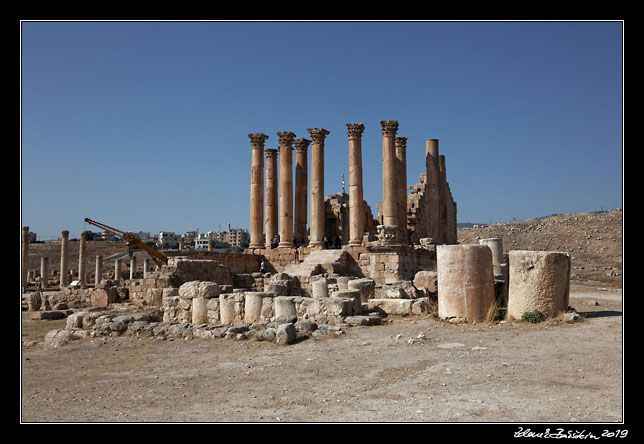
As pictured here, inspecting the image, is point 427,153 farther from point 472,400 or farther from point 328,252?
point 472,400

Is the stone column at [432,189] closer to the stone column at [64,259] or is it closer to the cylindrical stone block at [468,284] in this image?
the cylindrical stone block at [468,284]

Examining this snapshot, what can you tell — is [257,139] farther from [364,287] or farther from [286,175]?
[364,287]

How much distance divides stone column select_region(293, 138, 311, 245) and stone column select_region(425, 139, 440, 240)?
692 cm

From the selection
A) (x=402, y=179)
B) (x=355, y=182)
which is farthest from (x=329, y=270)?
(x=402, y=179)

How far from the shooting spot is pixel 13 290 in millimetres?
5941

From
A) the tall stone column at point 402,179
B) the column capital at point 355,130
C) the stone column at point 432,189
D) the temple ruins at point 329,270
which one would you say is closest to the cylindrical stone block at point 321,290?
the temple ruins at point 329,270

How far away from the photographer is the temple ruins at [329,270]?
41.9 feet

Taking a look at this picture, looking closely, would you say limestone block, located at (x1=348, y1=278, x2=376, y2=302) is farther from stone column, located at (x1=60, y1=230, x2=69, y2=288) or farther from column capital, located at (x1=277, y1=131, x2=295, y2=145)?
stone column, located at (x1=60, y1=230, x2=69, y2=288)

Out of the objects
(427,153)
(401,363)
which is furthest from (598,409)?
(427,153)

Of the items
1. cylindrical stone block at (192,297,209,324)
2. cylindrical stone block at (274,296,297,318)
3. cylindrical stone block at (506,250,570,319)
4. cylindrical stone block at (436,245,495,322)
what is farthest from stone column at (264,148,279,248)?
cylindrical stone block at (506,250,570,319)

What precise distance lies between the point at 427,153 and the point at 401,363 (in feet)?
85.2

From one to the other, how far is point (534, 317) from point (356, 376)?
5301 mm

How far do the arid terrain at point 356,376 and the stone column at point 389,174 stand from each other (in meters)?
15.6

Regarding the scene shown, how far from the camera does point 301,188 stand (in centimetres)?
3262
